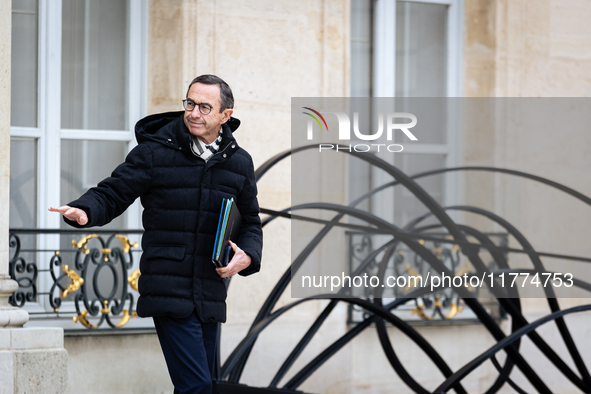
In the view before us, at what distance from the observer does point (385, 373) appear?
5.52m

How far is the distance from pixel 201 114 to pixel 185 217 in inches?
12.9

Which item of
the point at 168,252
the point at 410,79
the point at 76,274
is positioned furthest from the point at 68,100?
the point at 168,252

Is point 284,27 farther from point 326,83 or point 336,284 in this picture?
point 336,284

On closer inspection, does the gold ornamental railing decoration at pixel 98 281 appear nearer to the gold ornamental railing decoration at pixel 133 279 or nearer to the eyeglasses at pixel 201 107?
the gold ornamental railing decoration at pixel 133 279

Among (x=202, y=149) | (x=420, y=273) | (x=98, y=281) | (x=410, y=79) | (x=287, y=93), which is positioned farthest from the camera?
(x=410, y=79)

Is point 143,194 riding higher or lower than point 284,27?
lower

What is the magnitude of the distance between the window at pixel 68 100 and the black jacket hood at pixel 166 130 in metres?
2.37

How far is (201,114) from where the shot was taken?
251cm

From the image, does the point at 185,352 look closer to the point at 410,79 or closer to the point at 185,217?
the point at 185,217

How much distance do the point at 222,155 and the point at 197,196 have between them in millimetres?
162

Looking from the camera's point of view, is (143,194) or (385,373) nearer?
(143,194)

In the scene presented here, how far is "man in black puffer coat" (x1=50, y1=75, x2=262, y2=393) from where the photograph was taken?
2455mm

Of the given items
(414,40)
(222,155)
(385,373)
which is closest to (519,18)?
(414,40)

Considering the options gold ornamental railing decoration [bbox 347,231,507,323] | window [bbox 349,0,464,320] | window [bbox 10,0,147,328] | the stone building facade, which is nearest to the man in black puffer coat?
the stone building facade
